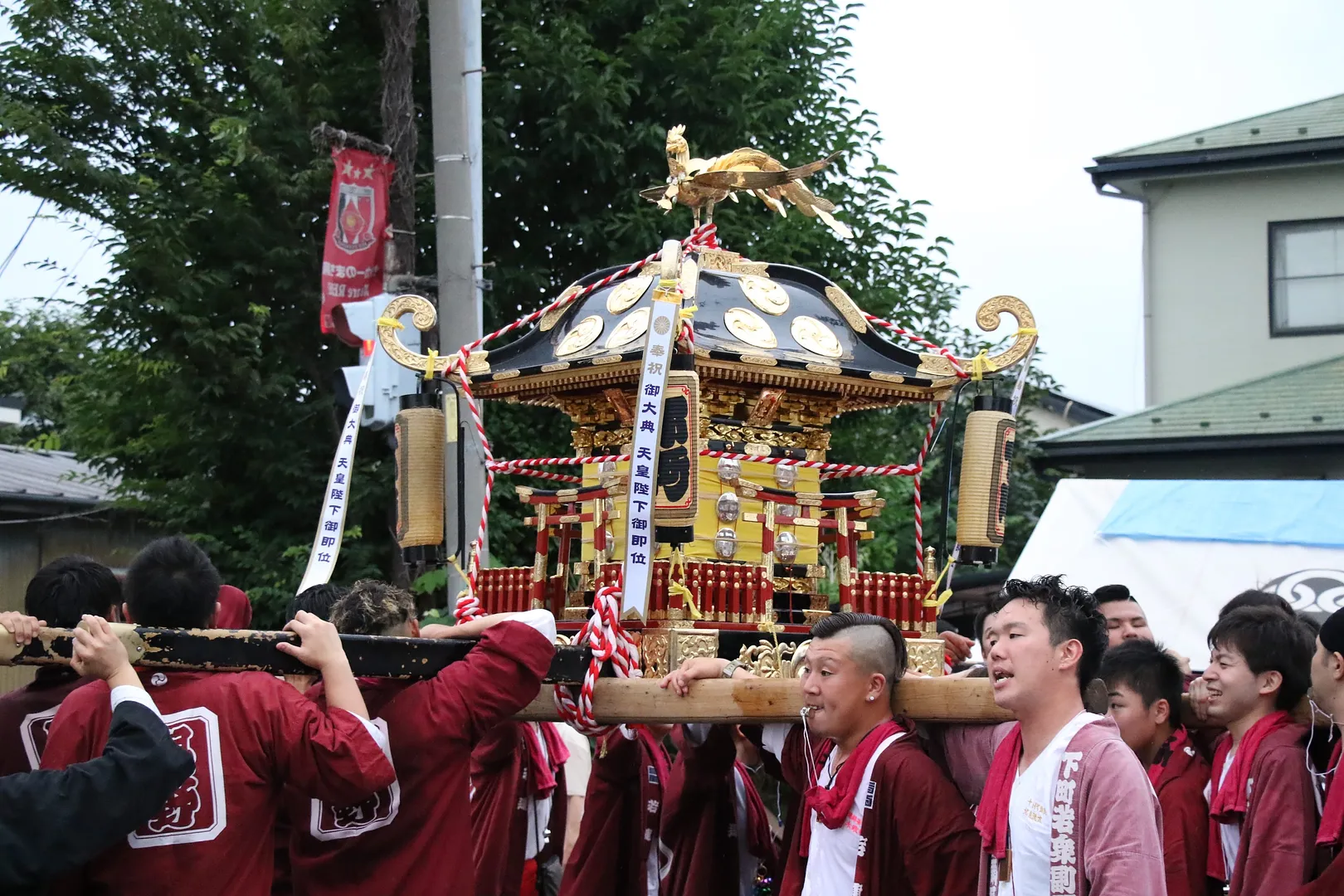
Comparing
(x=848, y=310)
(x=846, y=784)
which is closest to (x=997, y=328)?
(x=848, y=310)

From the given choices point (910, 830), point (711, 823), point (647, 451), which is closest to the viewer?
point (910, 830)

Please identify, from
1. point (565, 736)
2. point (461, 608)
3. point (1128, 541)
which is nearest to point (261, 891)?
point (461, 608)

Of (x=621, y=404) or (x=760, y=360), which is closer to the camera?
(x=760, y=360)

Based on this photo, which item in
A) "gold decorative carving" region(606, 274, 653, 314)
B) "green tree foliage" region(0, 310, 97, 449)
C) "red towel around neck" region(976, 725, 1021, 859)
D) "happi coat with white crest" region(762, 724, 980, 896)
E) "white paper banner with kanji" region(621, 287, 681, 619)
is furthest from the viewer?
"green tree foliage" region(0, 310, 97, 449)

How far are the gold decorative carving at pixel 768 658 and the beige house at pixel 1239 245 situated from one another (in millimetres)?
10111

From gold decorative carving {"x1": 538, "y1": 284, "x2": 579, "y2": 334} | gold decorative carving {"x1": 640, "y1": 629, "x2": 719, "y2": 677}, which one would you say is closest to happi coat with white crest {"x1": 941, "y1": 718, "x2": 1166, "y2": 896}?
gold decorative carving {"x1": 640, "y1": 629, "x2": 719, "y2": 677}

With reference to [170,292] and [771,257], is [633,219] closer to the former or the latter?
[771,257]

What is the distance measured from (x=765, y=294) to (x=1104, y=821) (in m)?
4.46

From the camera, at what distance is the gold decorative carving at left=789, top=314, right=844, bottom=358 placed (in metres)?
7.44

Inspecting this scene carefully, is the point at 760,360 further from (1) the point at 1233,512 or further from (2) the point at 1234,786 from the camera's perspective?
(1) the point at 1233,512

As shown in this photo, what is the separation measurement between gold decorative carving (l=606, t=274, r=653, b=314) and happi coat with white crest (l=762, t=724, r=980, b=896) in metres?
3.55

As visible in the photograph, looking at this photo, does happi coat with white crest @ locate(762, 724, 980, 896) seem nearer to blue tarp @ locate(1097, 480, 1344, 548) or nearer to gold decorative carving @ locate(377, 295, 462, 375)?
gold decorative carving @ locate(377, 295, 462, 375)

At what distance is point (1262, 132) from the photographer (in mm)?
15430

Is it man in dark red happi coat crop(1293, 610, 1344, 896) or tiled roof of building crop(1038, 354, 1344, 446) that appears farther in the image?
tiled roof of building crop(1038, 354, 1344, 446)
